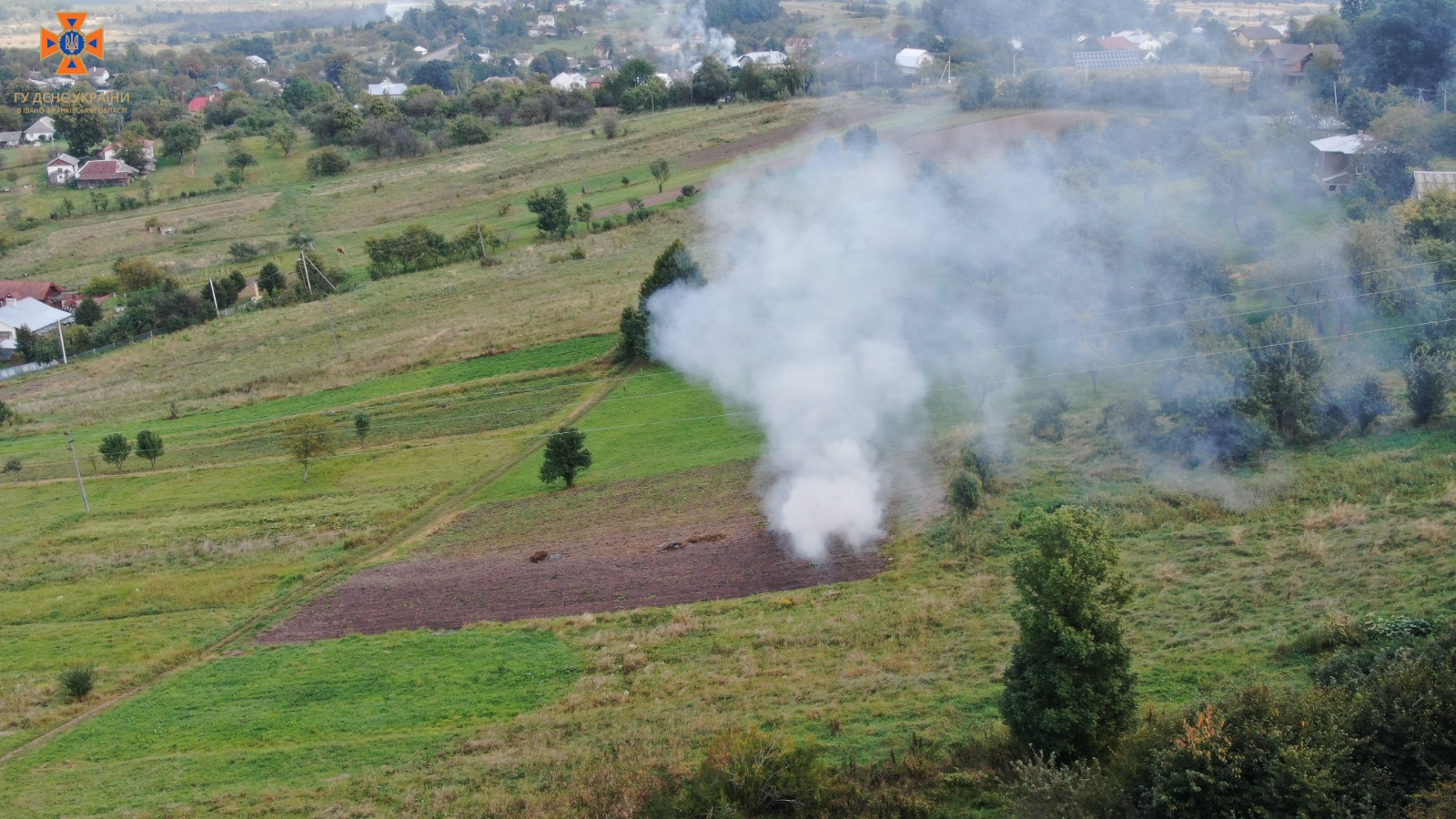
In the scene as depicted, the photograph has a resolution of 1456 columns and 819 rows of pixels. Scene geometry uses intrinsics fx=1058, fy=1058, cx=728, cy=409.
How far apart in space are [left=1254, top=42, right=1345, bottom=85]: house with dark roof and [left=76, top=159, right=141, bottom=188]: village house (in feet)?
325

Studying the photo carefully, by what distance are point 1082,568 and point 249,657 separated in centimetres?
2224

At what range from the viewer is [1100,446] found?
32.9 metres

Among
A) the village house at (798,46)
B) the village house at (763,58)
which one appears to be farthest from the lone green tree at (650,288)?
the village house at (798,46)

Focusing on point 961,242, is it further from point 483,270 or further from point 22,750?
point 22,750

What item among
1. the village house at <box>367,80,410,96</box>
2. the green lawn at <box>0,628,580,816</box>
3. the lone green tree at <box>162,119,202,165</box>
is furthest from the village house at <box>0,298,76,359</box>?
the village house at <box>367,80,410,96</box>

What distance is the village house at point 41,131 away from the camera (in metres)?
122

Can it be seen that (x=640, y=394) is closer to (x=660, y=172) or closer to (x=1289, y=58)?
(x=660, y=172)

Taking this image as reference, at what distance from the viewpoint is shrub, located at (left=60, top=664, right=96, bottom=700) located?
1084 inches

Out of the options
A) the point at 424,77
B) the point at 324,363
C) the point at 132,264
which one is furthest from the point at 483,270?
the point at 424,77

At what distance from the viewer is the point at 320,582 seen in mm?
33469

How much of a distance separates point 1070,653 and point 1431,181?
41.0m

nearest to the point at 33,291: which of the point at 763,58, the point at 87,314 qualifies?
the point at 87,314

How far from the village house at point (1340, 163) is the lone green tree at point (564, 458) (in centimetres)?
4018

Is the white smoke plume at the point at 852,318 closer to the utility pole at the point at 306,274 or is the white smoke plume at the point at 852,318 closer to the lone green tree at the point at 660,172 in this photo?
the lone green tree at the point at 660,172
